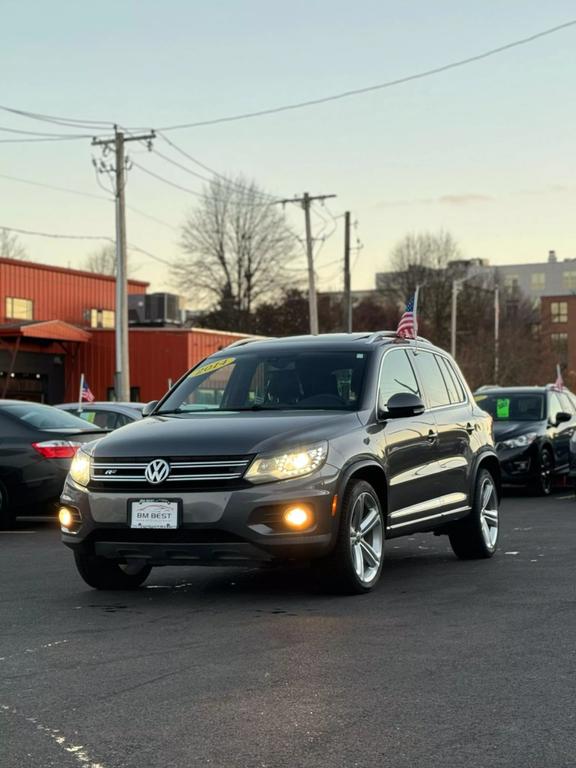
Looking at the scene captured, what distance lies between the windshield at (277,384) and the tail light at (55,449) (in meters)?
4.82

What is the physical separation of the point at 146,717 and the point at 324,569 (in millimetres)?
3099

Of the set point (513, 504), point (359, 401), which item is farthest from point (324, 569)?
point (513, 504)

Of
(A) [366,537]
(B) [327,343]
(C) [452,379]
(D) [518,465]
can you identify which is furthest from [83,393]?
(A) [366,537]

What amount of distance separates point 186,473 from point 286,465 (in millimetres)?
639

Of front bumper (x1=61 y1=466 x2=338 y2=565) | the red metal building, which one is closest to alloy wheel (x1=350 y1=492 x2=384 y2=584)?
front bumper (x1=61 y1=466 x2=338 y2=565)

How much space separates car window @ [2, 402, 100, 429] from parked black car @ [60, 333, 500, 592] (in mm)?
5173

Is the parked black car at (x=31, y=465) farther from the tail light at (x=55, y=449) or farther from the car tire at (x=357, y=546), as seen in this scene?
the car tire at (x=357, y=546)

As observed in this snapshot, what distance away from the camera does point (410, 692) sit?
219 inches

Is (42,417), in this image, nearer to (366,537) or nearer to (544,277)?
(366,537)

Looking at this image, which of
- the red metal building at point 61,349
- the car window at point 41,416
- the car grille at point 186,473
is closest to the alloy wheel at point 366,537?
the car grille at point 186,473

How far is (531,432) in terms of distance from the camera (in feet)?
65.2

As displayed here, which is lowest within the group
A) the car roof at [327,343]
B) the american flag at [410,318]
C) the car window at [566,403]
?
the car window at [566,403]

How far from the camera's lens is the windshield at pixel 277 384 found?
9.02 m

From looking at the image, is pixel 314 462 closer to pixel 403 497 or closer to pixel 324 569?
pixel 324 569
